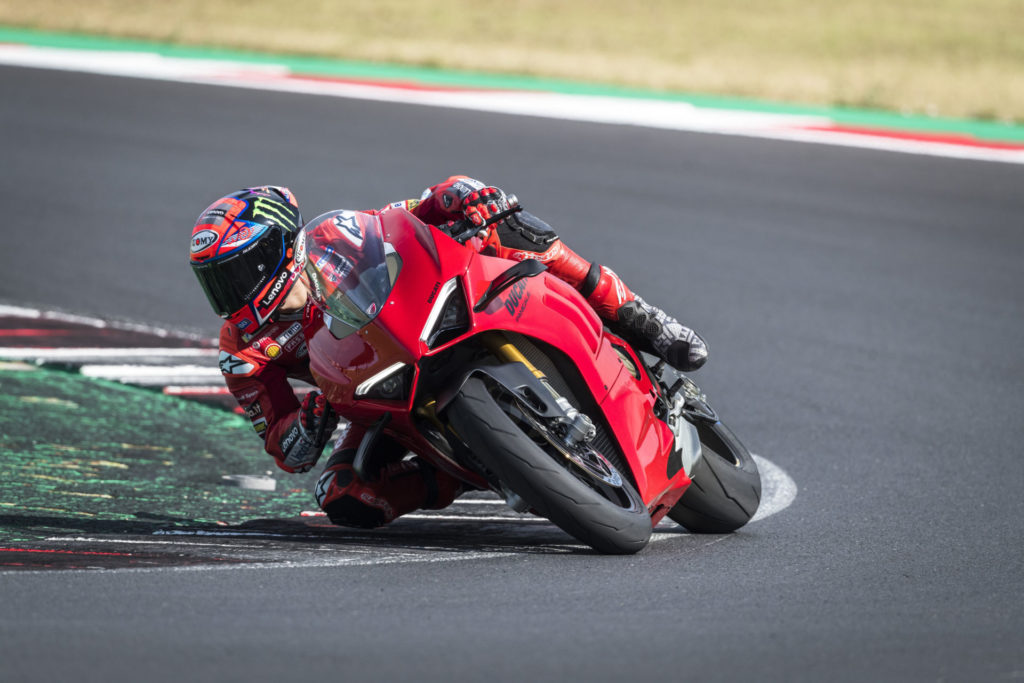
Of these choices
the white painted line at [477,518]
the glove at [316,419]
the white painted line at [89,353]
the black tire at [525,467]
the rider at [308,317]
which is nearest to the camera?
the black tire at [525,467]

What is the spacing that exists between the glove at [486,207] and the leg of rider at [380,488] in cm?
A: 98

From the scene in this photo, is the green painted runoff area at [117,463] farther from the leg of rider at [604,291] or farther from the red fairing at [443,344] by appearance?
the leg of rider at [604,291]

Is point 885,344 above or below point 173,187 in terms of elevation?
above

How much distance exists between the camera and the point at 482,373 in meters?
4.26

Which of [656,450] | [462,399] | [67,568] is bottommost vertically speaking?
[67,568]

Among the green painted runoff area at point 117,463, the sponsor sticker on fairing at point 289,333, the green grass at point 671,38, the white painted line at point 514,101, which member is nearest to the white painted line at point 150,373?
the green painted runoff area at point 117,463

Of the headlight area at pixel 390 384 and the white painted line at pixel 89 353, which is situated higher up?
the headlight area at pixel 390 384

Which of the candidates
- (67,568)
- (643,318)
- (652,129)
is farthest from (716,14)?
(67,568)

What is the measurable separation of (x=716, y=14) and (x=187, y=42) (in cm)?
867

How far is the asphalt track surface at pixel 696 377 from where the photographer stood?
3.51 metres

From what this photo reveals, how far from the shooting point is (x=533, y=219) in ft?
16.6

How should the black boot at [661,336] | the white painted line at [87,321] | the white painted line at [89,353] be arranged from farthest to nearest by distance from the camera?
the white painted line at [87,321]
the white painted line at [89,353]
the black boot at [661,336]

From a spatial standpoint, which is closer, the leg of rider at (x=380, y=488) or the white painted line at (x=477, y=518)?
the leg of rider at (x=380, y=488)

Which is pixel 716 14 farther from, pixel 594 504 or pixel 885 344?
pixel 594 504
